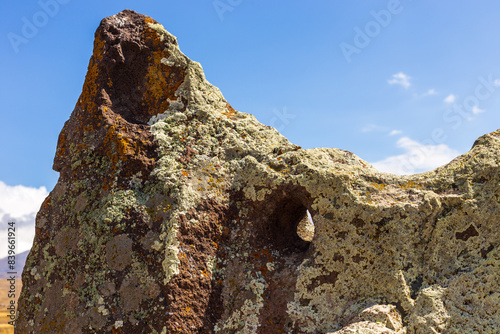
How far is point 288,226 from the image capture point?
239 inches

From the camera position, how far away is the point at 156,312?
15.8 feet

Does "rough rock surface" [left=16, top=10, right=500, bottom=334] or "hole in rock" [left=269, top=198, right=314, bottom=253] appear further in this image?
"hole in rock" [left=269, top=198, right=314, bottom=253]

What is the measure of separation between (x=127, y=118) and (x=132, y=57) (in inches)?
41.2

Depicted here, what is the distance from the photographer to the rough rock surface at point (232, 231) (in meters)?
4.82

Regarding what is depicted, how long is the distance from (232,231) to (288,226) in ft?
3.08

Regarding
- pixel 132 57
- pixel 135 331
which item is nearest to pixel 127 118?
pixel 132 57

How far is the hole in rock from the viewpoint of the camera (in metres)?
5.74

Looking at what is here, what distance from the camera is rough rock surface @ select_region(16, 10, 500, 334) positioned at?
482 centimetres

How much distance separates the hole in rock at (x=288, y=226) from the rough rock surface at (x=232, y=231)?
3cm

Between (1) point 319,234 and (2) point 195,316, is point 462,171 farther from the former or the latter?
(2) point 195,316

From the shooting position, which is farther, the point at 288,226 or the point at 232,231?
the point at 288,226

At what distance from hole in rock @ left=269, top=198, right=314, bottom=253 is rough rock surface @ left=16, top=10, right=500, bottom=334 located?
1.2 inches

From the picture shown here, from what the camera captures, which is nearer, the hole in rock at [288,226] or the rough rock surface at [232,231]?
the rough rock surface at [232,231]

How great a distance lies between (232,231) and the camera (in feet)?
18.5
